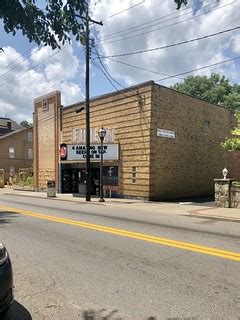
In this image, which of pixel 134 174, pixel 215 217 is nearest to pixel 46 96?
pixel 134 174

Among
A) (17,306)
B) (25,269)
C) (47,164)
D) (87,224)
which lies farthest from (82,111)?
(17,306)

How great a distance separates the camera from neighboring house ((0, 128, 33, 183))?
59.8 metres

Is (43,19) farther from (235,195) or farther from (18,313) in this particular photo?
(235,195)

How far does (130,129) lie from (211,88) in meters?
32.0

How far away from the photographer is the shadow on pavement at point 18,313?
4.92 m

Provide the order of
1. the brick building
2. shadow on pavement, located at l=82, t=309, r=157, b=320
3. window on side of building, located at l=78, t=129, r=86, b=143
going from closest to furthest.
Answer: shadow on pavement, located at l=82, t=309, r=157, b=320, the brick building, window on side of building, located at l=78, t=129, r=86, b=143

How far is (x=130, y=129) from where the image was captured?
25.1 m

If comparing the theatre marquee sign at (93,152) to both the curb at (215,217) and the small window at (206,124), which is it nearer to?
the small window at (206,124)

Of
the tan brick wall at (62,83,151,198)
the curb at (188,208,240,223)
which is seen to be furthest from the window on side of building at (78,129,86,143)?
the curb at (188,208,240,223)

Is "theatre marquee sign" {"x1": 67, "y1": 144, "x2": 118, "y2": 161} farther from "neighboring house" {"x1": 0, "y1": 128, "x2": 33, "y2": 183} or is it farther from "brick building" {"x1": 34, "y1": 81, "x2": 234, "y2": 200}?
"neighboring house" {"x1": 0, "y1": 128, "x2": 33, "y2": 183}

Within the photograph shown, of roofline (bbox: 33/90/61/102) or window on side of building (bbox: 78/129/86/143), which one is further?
roofline (bbox: 33/90/61/102)

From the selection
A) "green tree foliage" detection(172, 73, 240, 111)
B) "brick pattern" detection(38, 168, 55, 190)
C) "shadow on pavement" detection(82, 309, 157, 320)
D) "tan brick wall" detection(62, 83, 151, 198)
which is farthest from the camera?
"green tree foliage" detection(172, 73, 240, 111)

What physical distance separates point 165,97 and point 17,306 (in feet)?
67.6

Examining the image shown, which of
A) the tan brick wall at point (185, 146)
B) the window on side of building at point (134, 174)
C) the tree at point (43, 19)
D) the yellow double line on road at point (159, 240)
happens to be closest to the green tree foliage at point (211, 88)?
the tan brick wall at point (185, 146)
